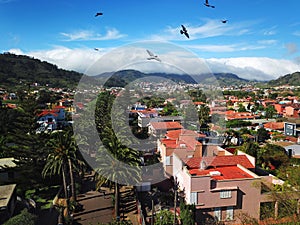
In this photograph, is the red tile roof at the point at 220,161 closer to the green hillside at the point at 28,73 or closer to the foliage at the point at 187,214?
the foliage at the point at 187,214

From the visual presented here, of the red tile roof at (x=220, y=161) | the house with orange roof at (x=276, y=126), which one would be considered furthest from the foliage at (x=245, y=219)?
the house with orange roof at (x=276, y=126)

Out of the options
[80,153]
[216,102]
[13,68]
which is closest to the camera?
[80,153]

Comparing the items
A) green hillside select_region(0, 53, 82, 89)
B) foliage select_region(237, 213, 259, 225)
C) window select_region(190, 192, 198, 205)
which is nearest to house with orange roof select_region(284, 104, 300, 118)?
foliage select_region(237, 213, 259, 225)

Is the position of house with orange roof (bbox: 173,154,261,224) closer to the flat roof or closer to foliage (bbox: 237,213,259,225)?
foliage (bbox: 237,213,259,225)

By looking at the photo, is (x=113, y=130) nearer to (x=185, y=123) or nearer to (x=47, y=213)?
(x=47, y=213)

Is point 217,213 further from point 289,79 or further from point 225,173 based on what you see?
point 289,79

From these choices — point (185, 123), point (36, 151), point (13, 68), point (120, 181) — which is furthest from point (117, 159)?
point (13, 68)

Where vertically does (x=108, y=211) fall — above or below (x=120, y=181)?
below
